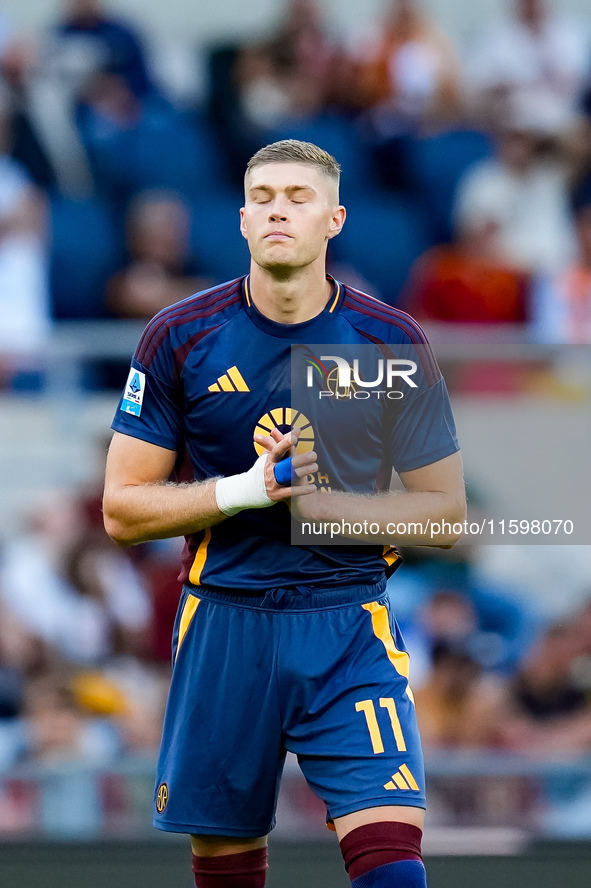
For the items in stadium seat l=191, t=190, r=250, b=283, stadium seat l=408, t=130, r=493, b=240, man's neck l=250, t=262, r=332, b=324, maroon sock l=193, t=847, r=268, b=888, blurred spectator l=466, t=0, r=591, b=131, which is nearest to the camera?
man's neck l=250, t=262, r=332, b=324

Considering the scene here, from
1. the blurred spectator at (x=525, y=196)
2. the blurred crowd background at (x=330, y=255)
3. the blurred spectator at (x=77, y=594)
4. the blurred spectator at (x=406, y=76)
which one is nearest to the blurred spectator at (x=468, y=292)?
the blurred crowd background at (x=330, y=255)

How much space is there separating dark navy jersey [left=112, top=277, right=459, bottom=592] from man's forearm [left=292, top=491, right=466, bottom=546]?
0.29 feet

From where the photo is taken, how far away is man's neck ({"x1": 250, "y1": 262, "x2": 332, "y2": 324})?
321cm

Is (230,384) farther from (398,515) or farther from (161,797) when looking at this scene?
(161,797)

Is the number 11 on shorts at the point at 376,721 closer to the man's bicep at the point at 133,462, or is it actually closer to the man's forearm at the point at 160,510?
the man's forearm at the point at 160,510

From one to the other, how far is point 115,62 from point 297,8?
1.41 meters

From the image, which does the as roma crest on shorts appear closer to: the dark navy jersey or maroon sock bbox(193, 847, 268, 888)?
maroon sock bbox(193, 847, 268, 888)

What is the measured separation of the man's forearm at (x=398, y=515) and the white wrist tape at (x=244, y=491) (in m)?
0.10

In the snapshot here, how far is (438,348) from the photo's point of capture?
6.70m

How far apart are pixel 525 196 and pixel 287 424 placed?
18.4ft

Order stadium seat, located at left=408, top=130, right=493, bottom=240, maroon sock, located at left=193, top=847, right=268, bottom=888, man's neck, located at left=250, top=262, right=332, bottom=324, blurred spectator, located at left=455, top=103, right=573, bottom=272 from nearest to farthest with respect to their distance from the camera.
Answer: man's neck, located at left=250, top=262, right=332, bottom=324 < maroon sock, located at left=193, top=847, right=268, bottom=888 < blurred spectator, located at left=455, top=103, right=573, bottom=272 < stadium seat, located at left=408, top=130, right=493, bottom=240

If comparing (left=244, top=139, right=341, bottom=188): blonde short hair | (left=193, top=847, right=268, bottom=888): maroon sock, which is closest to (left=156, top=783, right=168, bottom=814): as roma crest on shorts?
(left=193, top=847, right=268, bottom=888): maroon sock

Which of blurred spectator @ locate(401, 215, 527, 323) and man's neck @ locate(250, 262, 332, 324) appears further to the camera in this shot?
blurred spectator @ locate(401, 215, 527, 323)

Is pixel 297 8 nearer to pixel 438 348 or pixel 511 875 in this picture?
pixel 438 348
